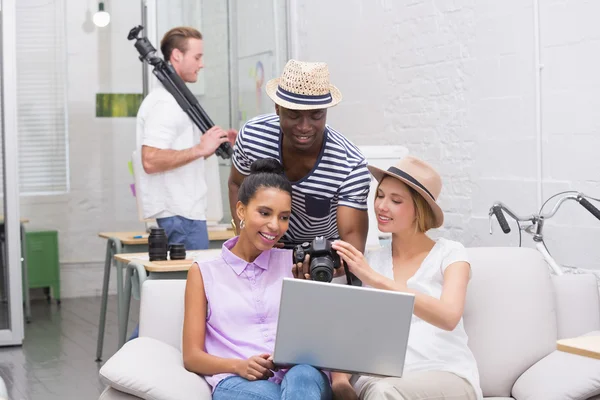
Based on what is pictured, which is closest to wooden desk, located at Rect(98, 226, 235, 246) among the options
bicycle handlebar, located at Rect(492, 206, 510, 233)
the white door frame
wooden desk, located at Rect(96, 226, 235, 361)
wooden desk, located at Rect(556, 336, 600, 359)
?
wooden desk, located at Rect(96, 226, 235, 361)

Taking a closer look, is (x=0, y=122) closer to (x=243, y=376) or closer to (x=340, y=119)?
(x=340, y=119)

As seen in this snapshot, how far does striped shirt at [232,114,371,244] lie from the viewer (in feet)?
8.82

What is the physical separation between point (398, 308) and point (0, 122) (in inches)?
155

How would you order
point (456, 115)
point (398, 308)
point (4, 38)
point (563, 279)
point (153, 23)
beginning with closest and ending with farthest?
point (398, 308) < point (563, 279) < point (456, 115) < point (4, 38) < point (153, 23)

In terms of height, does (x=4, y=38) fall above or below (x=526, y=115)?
above

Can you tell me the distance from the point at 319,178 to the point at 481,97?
1808 mm

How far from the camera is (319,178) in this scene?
2.68 meters

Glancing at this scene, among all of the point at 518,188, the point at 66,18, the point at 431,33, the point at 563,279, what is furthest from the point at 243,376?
the point at 66,18

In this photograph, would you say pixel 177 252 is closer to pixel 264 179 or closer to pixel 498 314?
pixel 264 179

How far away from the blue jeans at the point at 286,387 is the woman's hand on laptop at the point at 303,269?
265 mm

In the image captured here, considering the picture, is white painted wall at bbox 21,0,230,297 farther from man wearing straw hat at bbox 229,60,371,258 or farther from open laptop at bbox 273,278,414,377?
open laptop at bbox 273,278,414,377

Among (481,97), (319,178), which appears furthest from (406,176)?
(481,97)

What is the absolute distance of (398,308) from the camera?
2.16 meters

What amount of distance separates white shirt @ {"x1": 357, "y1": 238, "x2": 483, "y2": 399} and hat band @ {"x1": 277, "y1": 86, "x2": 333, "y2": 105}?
1.72 feet
